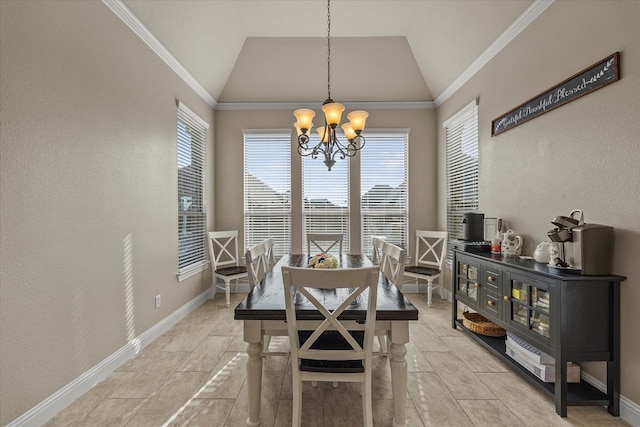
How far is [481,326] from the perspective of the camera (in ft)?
9.73

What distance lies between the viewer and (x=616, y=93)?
1952 mm

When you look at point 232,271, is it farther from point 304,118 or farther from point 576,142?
point 576,142

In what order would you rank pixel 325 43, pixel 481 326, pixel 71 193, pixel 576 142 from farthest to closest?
1. pixel 325 43
2. pixel 481 326
3. pixel 576 142
4. pixel 71 193

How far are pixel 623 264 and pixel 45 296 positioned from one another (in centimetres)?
363

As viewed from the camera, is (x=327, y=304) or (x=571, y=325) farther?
(x=571, y=325)

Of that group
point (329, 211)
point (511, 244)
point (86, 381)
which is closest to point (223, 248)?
point (329, 211)

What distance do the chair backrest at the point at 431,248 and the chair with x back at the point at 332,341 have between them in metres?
2.98

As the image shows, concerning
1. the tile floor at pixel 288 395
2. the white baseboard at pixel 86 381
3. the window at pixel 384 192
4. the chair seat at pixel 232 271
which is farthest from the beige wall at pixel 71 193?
the window at pixel 384 192

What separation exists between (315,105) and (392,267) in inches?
126

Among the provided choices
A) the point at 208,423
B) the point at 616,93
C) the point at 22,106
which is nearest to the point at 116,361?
the point at 208,423

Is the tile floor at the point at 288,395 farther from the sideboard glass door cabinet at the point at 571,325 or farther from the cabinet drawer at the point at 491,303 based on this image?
the cabinet drawer at the point at 491,303

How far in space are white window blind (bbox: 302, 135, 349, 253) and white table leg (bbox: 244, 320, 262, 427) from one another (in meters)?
3.19

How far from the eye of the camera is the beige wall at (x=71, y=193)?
1.73 m

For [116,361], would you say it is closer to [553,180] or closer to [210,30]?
[210,30]
